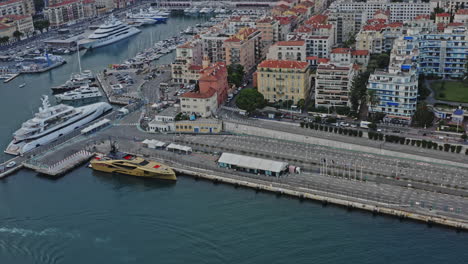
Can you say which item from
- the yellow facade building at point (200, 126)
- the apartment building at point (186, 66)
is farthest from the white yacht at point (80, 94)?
the yellow facade building at point (200, 126)

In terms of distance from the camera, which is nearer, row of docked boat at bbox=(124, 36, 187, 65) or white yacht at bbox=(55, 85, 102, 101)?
white yacht at bbox=(55, 85, 102, 101)

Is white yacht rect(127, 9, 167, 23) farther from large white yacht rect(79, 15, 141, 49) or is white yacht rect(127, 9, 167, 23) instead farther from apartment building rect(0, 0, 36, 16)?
apartment building rect(0, 0, 36, 16)

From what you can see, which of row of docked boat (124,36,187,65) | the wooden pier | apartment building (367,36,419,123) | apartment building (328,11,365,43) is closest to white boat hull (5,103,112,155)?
the wooden pier

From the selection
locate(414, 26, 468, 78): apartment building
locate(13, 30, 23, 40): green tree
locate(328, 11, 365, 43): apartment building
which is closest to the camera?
locate(414, 26, 468, 78): apartment building

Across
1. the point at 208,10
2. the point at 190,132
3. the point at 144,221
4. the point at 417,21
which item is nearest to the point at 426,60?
the point at 417,21

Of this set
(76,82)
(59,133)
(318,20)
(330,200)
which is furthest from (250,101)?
(318,20)

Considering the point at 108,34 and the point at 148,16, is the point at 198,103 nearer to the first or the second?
the point at 108,34

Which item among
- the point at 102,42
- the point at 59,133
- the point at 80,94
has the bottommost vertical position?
the point at 59,133
